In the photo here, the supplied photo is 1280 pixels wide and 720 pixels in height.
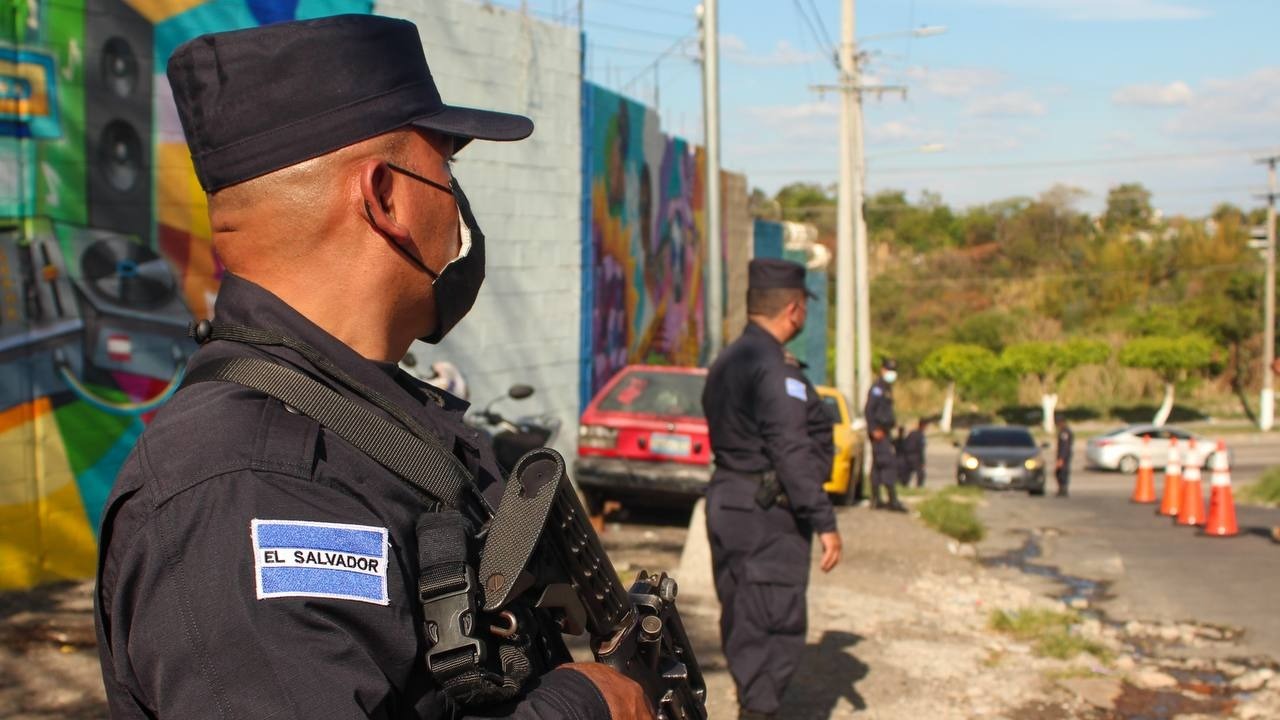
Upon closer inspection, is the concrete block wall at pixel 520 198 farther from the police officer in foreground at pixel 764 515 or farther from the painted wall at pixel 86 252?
the police officer in foreground at pixel 764 515

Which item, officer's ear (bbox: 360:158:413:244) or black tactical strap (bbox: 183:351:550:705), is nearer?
black tactical strap (bbox: 183:351:550:705)

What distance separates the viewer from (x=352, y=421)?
1.56 metres

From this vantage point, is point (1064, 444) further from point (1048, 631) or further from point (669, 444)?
point (1048, 631)

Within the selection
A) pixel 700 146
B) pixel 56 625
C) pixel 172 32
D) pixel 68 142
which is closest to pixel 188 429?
pixel 56 625

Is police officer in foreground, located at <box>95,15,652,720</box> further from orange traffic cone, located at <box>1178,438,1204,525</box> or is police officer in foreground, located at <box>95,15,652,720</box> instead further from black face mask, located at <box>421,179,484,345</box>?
orange traffic cone, located at <box>1178,438,1204,525</box>

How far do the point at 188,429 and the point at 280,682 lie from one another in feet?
1.09

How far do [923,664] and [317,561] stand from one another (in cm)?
612

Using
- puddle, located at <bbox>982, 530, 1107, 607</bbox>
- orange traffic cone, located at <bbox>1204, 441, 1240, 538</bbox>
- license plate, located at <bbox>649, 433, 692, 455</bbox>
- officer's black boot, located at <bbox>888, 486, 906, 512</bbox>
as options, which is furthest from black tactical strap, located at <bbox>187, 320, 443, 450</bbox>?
officer's black boot, located at <bbox>888, 486, 906, 512</bbox>

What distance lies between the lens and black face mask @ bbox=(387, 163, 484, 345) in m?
1.83

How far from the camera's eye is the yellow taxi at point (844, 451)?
15.1 m

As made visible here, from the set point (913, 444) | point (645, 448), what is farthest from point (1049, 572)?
point (913, 444)

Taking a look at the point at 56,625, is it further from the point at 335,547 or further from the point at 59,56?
the point at 335,547

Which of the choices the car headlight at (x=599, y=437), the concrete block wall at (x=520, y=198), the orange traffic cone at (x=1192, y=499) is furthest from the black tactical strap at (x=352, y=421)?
the orange traffic cone at (x=1192, y=499)

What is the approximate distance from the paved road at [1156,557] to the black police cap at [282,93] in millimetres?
7392
